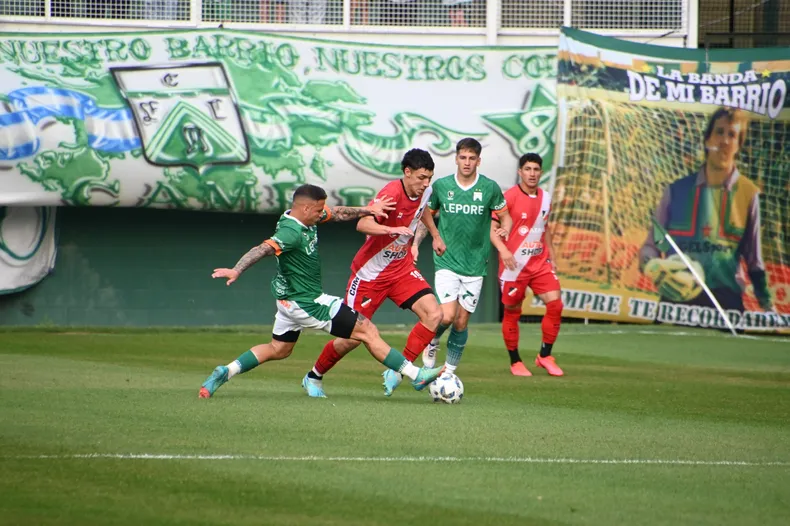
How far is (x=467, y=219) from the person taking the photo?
39.5ft

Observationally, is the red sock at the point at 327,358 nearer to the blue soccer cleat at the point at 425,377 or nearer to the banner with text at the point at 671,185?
the blue soccer cleat at the point at 425,377

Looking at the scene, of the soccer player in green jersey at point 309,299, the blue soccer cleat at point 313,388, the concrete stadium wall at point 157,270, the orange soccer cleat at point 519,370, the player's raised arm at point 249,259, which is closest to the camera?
the player's raised arm at point 249,259

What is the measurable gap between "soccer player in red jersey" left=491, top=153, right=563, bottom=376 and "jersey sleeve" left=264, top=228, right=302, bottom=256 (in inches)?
171

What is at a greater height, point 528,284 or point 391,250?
point 391,250

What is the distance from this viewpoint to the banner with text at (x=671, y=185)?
822 inches

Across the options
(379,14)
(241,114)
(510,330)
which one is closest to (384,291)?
(510,330)

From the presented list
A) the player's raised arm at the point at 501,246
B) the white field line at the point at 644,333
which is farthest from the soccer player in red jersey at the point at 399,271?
the white field line at the point at 644,333

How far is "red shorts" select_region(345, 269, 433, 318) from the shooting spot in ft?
36.2

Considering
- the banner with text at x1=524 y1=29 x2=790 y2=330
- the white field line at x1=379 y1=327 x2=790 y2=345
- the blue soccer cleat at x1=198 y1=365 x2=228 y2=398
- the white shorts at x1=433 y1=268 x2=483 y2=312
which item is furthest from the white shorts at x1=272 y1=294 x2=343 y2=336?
the banner with text at x1=524 y1=29 x2=790 y2=330

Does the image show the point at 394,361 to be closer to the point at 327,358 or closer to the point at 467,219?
the point at 327,358

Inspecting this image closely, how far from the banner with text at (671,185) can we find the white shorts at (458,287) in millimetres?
8994

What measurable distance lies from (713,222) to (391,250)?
11378 millimetres

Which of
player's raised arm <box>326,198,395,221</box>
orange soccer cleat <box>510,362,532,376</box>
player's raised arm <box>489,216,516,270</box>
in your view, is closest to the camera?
player's raised arm <box>326,198,395,221</box>

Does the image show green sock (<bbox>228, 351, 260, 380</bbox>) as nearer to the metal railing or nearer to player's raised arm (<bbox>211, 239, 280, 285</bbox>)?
player's raised arm (<bbox>211, 239, 280, 285</bbox>)
